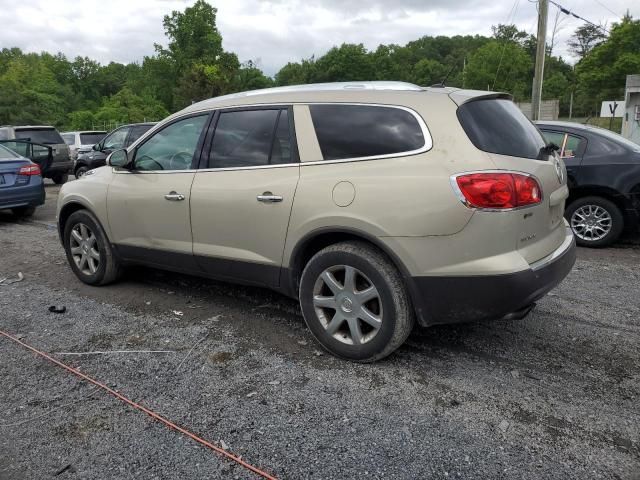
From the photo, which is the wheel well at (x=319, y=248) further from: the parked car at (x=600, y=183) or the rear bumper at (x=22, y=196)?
the rear bumper at (x=22, y=196)

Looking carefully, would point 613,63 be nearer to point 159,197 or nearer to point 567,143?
point 567,143

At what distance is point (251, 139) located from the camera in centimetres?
383

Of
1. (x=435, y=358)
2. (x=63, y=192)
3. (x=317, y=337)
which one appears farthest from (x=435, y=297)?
(x=63, y=192)

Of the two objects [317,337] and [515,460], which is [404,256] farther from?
[515,460]

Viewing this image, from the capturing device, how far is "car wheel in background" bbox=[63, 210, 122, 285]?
16.3 ft

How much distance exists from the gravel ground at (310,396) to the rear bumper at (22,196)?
4957 mm

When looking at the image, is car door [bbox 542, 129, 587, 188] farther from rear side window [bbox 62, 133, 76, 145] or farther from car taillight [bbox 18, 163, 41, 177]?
rear side window [bbox 62, 133, 76, 145]

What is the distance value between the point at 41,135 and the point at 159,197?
43.5 feet

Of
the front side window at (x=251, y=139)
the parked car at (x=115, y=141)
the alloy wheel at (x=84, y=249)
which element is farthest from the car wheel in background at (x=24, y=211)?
the front side window at (x=251, y=139)

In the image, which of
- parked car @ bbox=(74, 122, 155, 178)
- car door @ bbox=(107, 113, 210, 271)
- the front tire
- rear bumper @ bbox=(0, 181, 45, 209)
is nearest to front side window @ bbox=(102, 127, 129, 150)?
parked car @ bbox=(74, 122, 155, 178)

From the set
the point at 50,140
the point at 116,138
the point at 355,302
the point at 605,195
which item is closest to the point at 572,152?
the point at 605,195

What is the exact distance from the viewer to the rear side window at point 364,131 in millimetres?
3176

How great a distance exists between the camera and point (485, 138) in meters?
3.06

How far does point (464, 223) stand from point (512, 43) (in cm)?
6238
